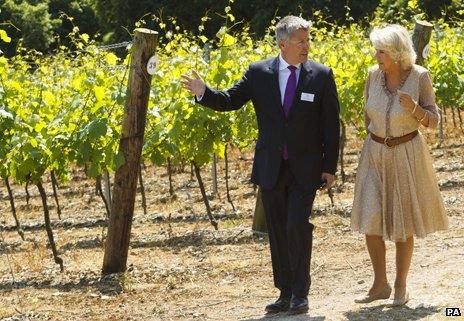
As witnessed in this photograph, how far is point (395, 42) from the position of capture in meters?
5.96

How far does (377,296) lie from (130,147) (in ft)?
7.79

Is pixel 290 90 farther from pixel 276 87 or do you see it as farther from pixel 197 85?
pixel 197 85

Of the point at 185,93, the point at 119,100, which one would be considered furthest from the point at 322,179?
the point at 185,93

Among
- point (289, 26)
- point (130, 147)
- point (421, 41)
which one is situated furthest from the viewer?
point (421, 41)

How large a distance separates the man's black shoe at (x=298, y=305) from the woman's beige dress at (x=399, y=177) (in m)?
0.51

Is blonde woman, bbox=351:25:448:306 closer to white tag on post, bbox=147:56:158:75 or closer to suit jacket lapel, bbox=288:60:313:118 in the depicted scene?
suit jacket lapel, bbox=288:60:313:118

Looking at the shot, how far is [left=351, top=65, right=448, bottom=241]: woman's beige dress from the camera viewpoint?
6.12 metres

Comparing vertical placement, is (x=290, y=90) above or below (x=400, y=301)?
above

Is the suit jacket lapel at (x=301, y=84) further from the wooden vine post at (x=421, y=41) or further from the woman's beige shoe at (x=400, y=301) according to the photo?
the wooden vine post at (x=421, y=41)

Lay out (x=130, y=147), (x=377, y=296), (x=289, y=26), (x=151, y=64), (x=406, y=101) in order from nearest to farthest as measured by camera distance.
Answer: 1. (x=406, y=101)
2. (x=289, y=26)
3. (x=377, y=296)
4. (x=151, y=64)
5. (x=130, y=147)

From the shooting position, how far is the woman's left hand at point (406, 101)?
19.5 ft

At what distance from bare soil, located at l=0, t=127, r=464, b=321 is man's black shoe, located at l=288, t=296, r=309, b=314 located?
0.05m

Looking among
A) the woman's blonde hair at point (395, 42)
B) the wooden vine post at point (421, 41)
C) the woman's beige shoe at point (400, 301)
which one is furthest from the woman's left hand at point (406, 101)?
the wooden vine post at point (421, 41)

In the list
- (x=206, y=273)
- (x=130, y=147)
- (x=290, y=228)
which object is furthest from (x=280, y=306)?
(x=130, y=147)
